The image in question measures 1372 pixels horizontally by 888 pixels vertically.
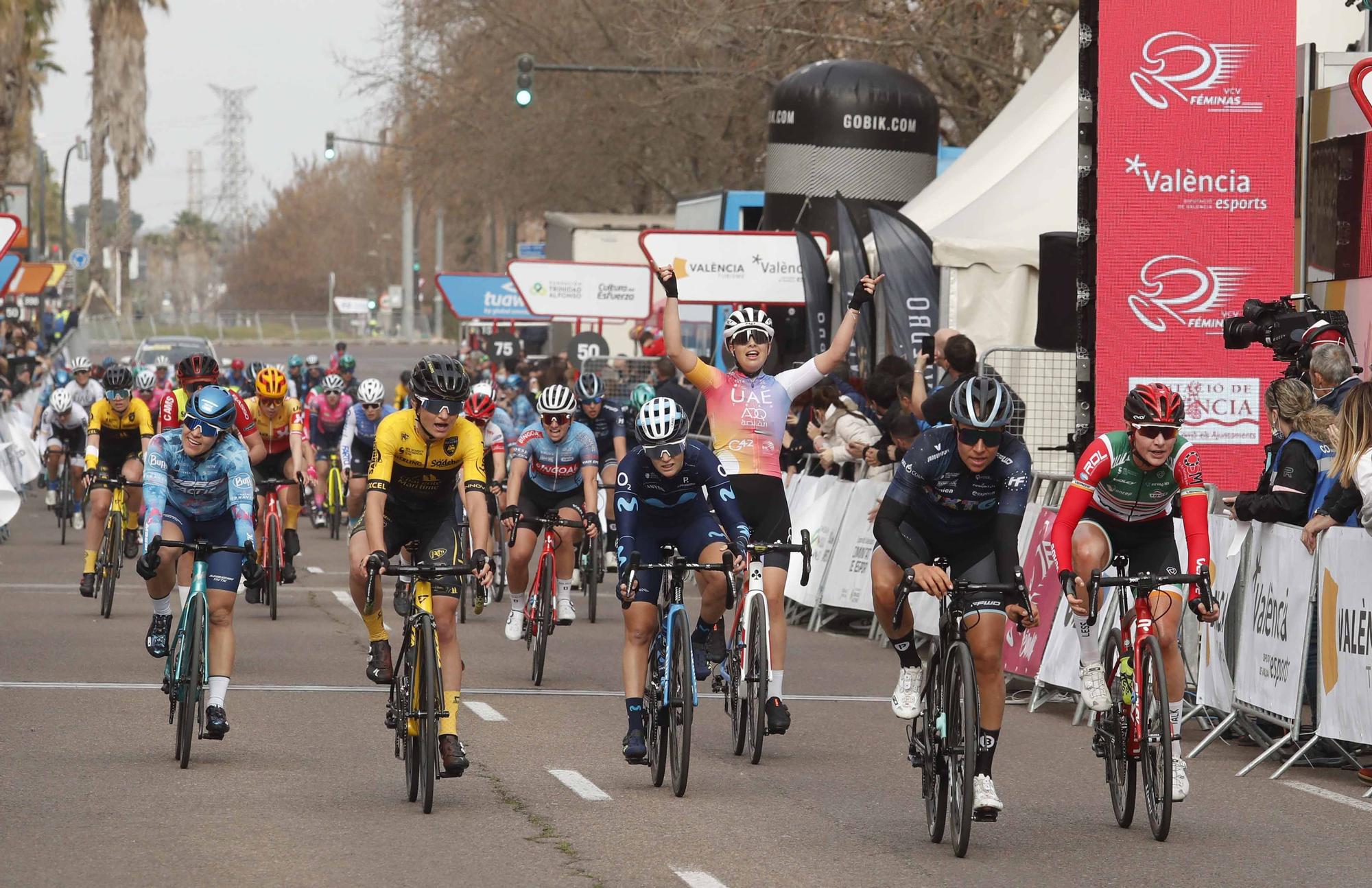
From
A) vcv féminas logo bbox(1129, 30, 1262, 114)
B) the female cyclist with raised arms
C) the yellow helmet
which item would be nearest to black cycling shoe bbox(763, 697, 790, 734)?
the female cyclist with raised arms

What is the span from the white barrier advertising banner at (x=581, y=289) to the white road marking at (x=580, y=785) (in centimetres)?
2247

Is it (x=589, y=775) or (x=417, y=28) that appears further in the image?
(x=417, y=28)

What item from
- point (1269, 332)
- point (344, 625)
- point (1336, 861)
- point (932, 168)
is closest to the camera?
point (1336, 861)

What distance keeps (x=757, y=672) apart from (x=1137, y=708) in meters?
2.35

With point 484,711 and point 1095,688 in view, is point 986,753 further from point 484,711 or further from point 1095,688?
point 484,711

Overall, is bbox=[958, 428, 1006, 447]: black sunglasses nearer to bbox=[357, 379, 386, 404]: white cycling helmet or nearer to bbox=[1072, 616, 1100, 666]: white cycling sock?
bbox=[1072, 616, 1100, 666]: white cycling sock

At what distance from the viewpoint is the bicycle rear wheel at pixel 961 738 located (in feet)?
26.0

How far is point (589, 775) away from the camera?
9.90 metres

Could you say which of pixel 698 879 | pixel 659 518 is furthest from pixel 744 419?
pixel 698 879

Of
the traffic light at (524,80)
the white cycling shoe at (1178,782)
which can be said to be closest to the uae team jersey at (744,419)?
the white cycling shoe at (1178,782)

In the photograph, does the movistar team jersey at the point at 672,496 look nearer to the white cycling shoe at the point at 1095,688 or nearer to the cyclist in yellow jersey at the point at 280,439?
the white cycling shoe at the point at 1095,688

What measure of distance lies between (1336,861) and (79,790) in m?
5.25

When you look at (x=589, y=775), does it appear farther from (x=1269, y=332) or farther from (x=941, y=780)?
(x=1269, y=332)

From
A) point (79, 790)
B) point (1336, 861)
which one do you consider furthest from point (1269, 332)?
point (79, 790)
